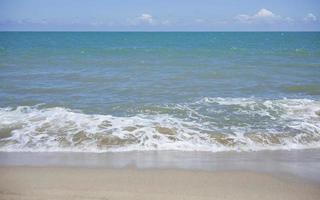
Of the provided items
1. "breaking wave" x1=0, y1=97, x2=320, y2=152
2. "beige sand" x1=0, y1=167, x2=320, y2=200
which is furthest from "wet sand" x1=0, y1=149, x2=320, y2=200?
"breaking wave" x1=0, y1=97, x2=320, y2=152

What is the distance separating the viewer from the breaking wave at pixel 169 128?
7.60 m

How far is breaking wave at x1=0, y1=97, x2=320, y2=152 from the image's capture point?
7602 mm

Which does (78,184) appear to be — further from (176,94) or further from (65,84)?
(65,84)

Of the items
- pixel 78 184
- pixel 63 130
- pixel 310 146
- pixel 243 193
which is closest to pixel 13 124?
pixel 63 130

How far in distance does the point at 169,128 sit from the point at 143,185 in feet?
10.7

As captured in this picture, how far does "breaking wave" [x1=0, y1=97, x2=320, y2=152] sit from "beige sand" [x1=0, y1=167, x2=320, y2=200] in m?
1.44

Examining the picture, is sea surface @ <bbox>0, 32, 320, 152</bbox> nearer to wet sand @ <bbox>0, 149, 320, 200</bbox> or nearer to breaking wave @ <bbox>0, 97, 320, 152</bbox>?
breaking wave @ <bbox>0, 97, 320, 152</bbox>

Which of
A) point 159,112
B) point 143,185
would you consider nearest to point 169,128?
point 159,112

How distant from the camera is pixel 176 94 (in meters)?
13.1

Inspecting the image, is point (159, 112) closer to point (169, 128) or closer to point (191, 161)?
point (169, 128)

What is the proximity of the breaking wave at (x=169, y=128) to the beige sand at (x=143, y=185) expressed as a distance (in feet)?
4.74

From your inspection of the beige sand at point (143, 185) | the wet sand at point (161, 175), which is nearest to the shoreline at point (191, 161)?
the wet sand at point (161, 175)

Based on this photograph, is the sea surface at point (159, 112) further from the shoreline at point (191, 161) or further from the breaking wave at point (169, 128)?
the shoreline at point (191, 161)

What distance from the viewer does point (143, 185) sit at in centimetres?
541
